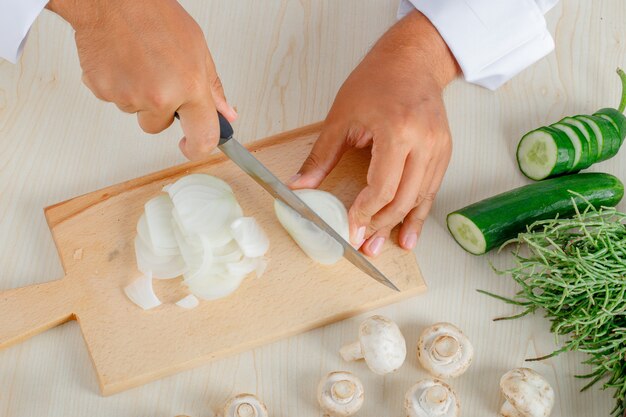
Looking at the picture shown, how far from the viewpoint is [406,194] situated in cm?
184

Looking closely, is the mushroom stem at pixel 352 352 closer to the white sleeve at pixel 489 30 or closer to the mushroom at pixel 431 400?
the mushroom at pixel 431 400

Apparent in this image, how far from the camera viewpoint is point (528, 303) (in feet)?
5.94

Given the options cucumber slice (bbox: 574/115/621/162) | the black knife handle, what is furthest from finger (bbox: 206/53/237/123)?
cucumber slice (bbox: 574/115/621/162)

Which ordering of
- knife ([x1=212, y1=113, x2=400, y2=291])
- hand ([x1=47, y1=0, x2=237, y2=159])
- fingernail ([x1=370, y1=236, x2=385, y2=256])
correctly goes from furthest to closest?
fingernail ([x1=370, y1=236, x2=385, y2=256]), knife ([x1=212, y1=113, x2=400, y2=291]), hand ([x1=47, y1=0, x2=237, y2=159])

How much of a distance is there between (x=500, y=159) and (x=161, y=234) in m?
0.87

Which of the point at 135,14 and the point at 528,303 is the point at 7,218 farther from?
the point at 528,303

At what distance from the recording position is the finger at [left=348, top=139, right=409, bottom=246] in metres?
1.81

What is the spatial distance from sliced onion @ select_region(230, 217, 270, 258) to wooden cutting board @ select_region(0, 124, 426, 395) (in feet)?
0.15

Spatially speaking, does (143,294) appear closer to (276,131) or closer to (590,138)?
(276,131)

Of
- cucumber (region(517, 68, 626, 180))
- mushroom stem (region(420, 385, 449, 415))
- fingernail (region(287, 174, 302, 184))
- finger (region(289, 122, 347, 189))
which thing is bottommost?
mushroom stem (region(420, 385, 449, 415))

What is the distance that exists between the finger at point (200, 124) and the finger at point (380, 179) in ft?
1.24

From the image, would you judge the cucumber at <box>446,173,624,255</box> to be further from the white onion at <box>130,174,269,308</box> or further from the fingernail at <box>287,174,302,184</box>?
the white onion at <box>130,174,269,308</box>

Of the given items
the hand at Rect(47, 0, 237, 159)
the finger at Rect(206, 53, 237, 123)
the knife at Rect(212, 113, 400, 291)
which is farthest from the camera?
the knife at Rect(212, 113, 400, 291)

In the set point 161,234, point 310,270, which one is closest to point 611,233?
point 310,270
